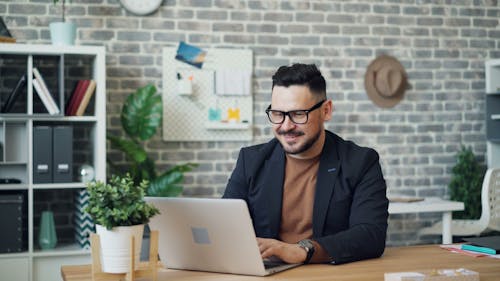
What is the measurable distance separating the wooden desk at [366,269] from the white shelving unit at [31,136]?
208 centimetres

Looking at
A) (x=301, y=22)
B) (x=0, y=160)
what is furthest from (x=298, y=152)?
(x=301, y=22)

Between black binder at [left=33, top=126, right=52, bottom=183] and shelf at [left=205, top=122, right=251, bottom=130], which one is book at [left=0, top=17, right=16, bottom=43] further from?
shelf at [left=205, top=122, right=251, bottom=130]

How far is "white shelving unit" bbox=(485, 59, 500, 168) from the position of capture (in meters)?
5.80

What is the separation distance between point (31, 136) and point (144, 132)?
721mm

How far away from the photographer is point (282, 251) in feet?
7.73

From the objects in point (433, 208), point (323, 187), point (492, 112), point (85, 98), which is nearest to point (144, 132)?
point (85, 98)

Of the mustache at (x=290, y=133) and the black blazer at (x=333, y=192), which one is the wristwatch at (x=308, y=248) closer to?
the black blazer at (x=333, y=192)

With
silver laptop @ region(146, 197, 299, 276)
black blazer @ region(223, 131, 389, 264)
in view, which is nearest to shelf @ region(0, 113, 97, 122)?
black blazer @ region(223, 131, 389, 264)

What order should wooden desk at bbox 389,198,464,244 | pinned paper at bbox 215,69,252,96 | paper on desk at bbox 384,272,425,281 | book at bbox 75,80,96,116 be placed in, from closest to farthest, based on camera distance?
1. paper on desk at bbox 384,272,425,281
2. book at bbox 75,80,96,116
3. wooden desk at bbox 389,198,464,244
4. pinned paper at bbox 215,69,252,96

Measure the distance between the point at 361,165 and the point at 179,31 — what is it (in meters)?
2.70

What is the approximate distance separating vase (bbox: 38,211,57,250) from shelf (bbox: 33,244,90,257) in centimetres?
4

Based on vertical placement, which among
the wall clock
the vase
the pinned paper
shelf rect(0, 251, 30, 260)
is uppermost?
the wall clock

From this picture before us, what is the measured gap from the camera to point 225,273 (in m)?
2.29

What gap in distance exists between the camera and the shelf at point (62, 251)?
171 inches
